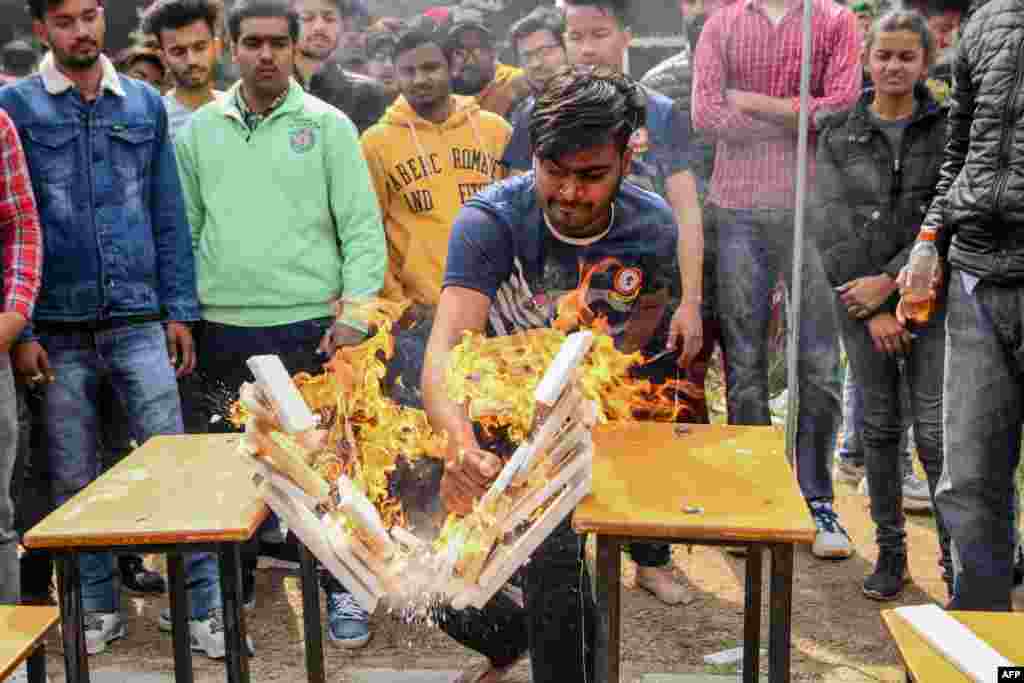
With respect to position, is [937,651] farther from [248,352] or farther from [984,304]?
[248,352]

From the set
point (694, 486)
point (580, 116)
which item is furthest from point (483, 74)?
point (694, 486)

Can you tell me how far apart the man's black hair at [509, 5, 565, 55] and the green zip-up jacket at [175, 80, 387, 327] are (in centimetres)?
101

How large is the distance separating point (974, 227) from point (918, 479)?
2665 millimetres

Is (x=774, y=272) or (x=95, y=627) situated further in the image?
(x=774, y=272)

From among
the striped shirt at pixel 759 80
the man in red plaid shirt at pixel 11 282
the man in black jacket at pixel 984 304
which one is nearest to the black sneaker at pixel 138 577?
the man in red plaid shirt at pixel 11 282

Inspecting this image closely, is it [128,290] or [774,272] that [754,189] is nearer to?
[774,272]

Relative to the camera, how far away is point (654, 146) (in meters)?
4.90

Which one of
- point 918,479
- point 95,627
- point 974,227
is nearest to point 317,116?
point 95,627

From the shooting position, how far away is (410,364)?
5.19 meters

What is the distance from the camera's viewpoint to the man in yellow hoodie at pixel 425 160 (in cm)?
498

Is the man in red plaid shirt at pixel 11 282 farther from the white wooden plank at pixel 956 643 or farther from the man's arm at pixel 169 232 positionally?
A: the white wooden plank at pixel 956 643

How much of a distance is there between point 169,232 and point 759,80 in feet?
8.10

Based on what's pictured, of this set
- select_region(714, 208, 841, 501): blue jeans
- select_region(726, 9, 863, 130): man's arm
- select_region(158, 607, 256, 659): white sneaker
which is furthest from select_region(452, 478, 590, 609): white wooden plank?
select_region(726, 9, 863, 130): man's arm

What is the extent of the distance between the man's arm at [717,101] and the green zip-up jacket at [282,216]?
1.44 metres
